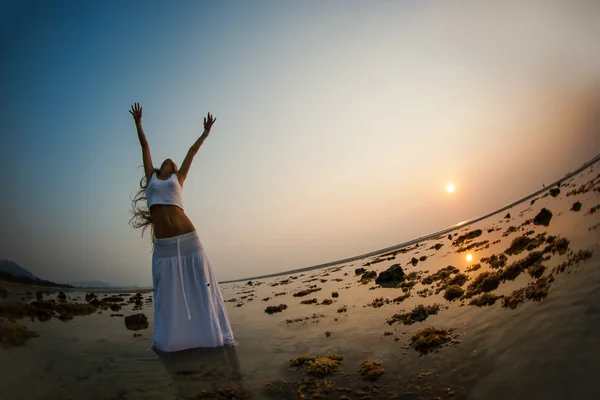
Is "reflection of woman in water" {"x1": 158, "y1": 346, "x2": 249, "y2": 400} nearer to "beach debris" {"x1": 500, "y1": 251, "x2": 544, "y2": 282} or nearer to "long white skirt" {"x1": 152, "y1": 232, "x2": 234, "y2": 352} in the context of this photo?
"long white skirt" {"x1": 152, "y1": 232, "x2": 234, "y2": 352}

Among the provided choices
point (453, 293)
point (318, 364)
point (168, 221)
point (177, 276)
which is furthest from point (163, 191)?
point (453, 293)

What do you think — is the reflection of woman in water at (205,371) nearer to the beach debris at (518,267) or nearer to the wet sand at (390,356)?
the wet sand at (390,356)

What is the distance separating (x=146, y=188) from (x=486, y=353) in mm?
6990

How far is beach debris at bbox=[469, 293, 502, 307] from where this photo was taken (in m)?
6.34

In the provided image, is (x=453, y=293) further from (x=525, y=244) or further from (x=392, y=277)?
(x=392, y=277)

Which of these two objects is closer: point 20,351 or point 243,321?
point 20,351

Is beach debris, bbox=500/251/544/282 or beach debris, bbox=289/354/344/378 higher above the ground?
beach debris, bbox=500/251/544/282

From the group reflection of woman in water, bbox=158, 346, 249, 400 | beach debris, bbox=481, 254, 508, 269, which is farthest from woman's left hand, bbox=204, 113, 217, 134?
beach debris, bbox=481, 254, 508, 269

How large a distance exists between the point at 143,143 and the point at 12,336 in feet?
17.4

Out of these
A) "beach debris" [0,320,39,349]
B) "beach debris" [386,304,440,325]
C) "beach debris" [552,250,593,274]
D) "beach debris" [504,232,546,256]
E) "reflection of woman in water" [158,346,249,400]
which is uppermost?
"beach debris" [0,320,39,349]

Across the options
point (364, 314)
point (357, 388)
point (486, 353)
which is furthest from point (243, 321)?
point (486, 353)

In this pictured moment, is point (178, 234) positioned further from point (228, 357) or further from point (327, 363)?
point (327, 363)

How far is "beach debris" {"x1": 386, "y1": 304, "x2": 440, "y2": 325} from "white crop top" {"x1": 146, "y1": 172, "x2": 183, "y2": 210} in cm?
559

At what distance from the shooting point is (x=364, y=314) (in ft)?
27.2
